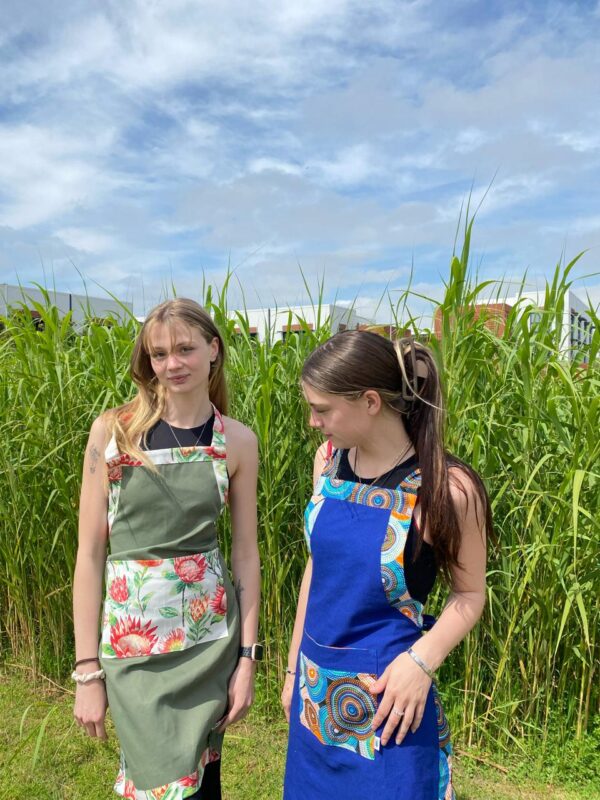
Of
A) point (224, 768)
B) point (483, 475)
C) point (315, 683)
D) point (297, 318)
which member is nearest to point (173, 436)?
point (315, 683)

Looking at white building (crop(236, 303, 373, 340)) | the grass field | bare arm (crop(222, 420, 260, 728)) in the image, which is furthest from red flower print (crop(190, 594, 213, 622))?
white building (crop(236, 303, 373, 340))

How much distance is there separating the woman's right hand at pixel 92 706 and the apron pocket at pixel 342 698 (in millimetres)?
486

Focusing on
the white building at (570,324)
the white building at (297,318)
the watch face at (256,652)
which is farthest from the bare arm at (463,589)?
the white building at (297,318)

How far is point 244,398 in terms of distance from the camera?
3.04 meters

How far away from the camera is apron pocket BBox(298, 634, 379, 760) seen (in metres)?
1.17

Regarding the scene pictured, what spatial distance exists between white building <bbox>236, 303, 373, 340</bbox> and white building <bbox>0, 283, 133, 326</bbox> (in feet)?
2.41

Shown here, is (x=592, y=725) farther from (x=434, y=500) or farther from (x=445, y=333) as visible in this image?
(x=434, y=500)

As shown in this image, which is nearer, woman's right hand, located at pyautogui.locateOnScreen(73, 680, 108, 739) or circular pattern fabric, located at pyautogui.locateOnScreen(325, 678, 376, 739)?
circular pattern fabric, located at pyautogui.locateOnScreen(325, 678, 376, 739)

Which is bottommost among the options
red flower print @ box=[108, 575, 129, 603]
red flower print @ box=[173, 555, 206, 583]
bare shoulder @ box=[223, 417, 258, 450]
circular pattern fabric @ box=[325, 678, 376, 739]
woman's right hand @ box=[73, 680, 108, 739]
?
woman's right hand @ box=[73, 680, 108, 739]

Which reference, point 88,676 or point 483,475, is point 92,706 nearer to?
point 88,676

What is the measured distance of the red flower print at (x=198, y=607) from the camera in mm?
1430

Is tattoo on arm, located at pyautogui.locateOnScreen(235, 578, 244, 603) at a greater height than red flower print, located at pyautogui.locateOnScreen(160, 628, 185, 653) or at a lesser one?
greater

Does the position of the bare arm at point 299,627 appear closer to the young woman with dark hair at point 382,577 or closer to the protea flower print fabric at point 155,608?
the young woman with dark hair at point 382,577

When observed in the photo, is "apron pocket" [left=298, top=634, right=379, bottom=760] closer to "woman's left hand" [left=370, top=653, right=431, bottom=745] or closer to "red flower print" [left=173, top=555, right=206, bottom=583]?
"woman's left hand" [left=370, top=653, right=431, bottom=745]
